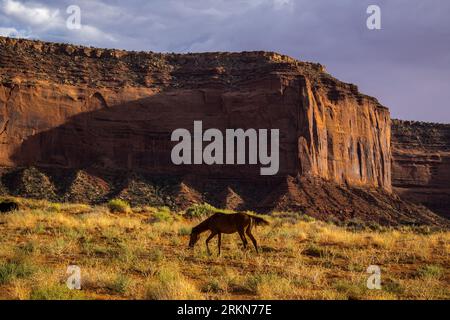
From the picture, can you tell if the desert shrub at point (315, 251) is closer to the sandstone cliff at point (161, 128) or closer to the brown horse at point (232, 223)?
the brown horse at point (232, 223)

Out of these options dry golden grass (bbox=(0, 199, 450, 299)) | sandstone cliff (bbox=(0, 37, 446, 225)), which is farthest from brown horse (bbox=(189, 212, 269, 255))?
sandstone cliff (bbox=(0, 37, 446, 225))

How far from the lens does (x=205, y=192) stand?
5947 centimetres

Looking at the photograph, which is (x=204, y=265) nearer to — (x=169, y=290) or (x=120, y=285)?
(x=120, y=285)

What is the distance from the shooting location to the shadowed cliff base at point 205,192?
176 ft

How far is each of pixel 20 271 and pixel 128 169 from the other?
5432 centimetres

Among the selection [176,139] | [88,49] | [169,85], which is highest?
[88,49]

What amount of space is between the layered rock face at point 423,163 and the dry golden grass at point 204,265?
7962 cm

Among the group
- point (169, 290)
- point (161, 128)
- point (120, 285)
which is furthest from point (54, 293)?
point (161, 128)

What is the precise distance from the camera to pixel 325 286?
395 inches

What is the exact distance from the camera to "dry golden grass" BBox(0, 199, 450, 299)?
9.05 meters

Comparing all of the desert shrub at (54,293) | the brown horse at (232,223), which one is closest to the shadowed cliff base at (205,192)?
the brown horse at (232,223)

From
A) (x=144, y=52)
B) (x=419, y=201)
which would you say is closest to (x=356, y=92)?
(x=419, y=201)

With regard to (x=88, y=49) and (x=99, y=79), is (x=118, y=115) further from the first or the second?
(x=88, y=49)

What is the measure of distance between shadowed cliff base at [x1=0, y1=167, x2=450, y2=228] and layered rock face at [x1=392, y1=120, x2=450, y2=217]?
30.9m
